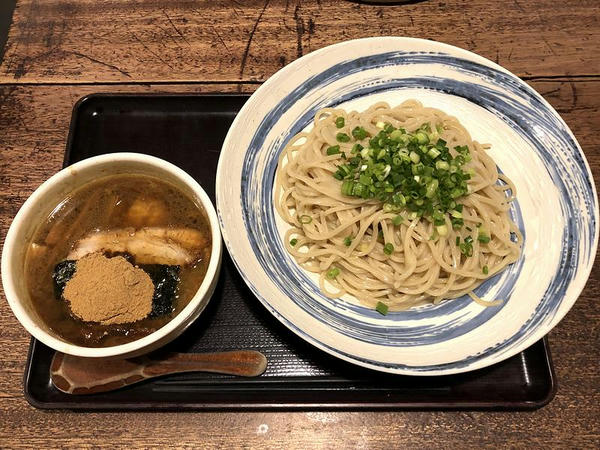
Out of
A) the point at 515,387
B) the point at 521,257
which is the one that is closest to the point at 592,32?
the point at 521,257

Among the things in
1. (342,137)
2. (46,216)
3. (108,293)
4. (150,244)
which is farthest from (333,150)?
(46,216)

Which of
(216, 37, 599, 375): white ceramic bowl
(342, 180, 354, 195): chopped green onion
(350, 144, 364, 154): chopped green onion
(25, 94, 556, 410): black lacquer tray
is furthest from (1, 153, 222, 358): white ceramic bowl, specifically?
(350, 144, 364, 154): chopped green onion

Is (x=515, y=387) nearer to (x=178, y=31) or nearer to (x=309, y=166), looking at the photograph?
(x=309, y=166)

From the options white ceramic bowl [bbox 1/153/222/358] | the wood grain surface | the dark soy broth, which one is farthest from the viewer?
the wood grain surface

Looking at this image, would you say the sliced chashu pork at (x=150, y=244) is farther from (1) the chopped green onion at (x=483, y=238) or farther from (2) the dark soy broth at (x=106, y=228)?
(1) the chopped green onion at (x=483, y=238)

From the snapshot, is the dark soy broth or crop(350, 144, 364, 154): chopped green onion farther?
crop(350, 144, 364, 154): chopped green onion

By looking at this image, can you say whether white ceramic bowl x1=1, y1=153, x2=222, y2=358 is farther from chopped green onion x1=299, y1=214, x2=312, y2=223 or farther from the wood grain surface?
the wood grain surface
